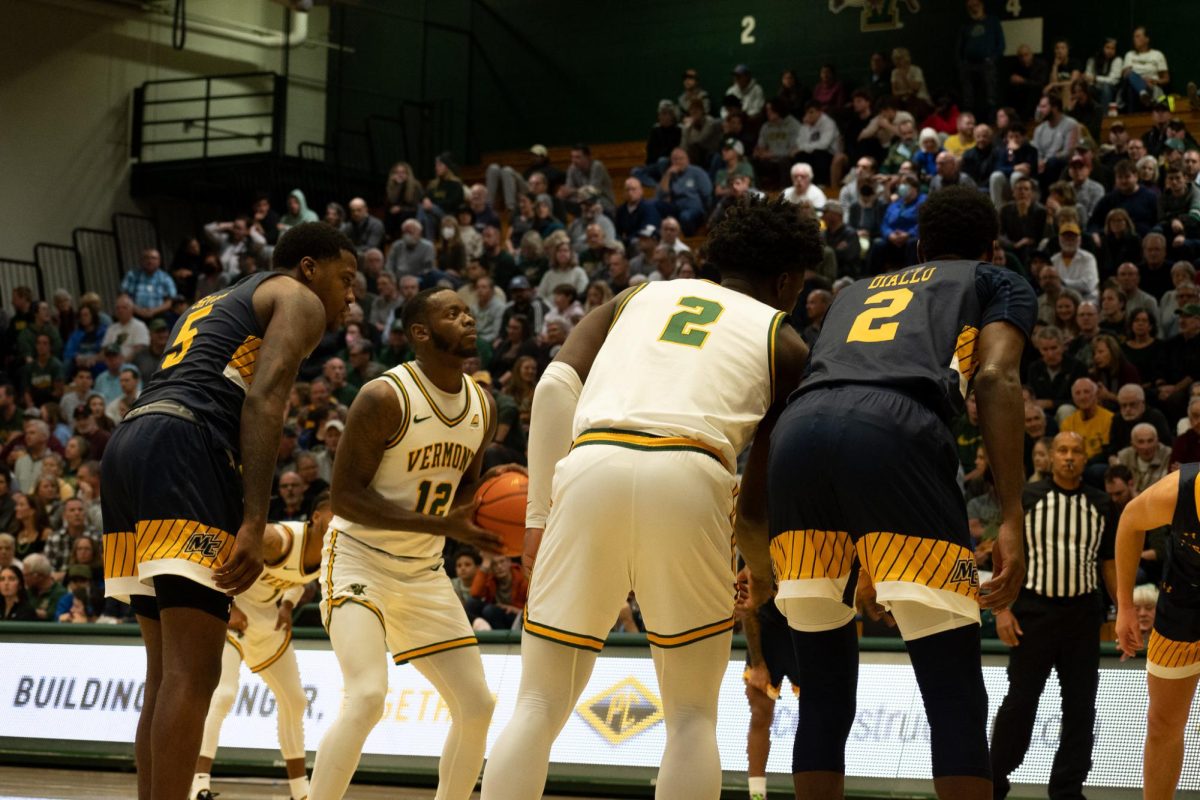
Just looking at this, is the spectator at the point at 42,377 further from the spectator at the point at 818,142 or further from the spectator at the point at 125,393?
the spectator at the point at 818,142

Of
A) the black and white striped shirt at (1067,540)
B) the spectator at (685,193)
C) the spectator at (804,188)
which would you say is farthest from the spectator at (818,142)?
the black and white striped shirt at (1067,540)

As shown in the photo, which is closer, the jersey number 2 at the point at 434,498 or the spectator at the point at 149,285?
the jersey number 2 at the point at 434,498

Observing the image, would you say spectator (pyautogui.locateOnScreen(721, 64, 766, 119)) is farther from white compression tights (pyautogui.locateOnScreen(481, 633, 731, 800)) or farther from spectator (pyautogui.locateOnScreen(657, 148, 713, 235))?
white compression tights (pyautogui.locateOnScreen(481, 633, 731, 800))

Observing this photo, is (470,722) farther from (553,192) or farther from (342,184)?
(342,184)

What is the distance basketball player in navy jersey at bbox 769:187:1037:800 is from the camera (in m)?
4.05

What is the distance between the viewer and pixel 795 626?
433 centimetres

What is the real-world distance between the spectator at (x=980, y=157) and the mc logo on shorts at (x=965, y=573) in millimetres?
11330

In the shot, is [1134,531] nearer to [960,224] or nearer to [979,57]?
[960,224]

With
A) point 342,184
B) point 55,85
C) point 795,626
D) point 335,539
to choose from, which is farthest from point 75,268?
point 795,626

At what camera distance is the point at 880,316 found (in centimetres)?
441

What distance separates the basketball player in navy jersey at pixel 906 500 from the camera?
405 centimetres

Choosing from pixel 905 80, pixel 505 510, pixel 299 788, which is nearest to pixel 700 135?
pixel 905 80

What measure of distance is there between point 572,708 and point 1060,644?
13.2ft

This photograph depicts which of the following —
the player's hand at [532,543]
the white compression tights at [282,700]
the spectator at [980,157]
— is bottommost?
the white compression tights at [282,700]
